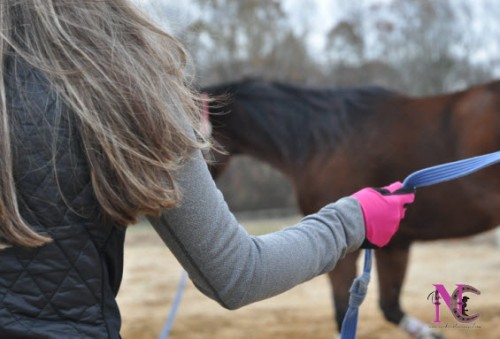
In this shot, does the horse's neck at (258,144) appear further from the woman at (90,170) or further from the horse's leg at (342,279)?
the woman at (90,170)

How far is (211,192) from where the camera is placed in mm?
969

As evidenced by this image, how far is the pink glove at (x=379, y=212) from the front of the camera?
47.4 inches

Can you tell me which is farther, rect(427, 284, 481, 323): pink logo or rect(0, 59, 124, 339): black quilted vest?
rect(427, 284, 481, 323): pink logo

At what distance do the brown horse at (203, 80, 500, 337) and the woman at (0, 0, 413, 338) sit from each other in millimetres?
2381

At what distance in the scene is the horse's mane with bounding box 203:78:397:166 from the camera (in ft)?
12.2

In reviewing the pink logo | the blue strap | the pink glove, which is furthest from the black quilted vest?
the pink logo

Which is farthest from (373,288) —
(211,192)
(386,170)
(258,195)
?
(258,195)

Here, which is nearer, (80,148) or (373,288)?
(80,148)

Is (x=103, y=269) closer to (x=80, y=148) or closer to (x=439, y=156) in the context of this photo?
(x=80, y=148)

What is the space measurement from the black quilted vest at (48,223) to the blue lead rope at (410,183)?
24.0 inches

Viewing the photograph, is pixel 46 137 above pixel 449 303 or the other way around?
above

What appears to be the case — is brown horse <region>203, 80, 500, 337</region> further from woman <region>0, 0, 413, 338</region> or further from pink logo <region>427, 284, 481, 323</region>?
woman <region>0, 0, 413, 338</region>

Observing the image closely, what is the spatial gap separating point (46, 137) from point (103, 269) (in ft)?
0.72

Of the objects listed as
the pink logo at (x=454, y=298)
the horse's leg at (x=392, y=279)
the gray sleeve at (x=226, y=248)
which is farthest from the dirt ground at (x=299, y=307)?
the gray sleeve at (x=226, y=248)
